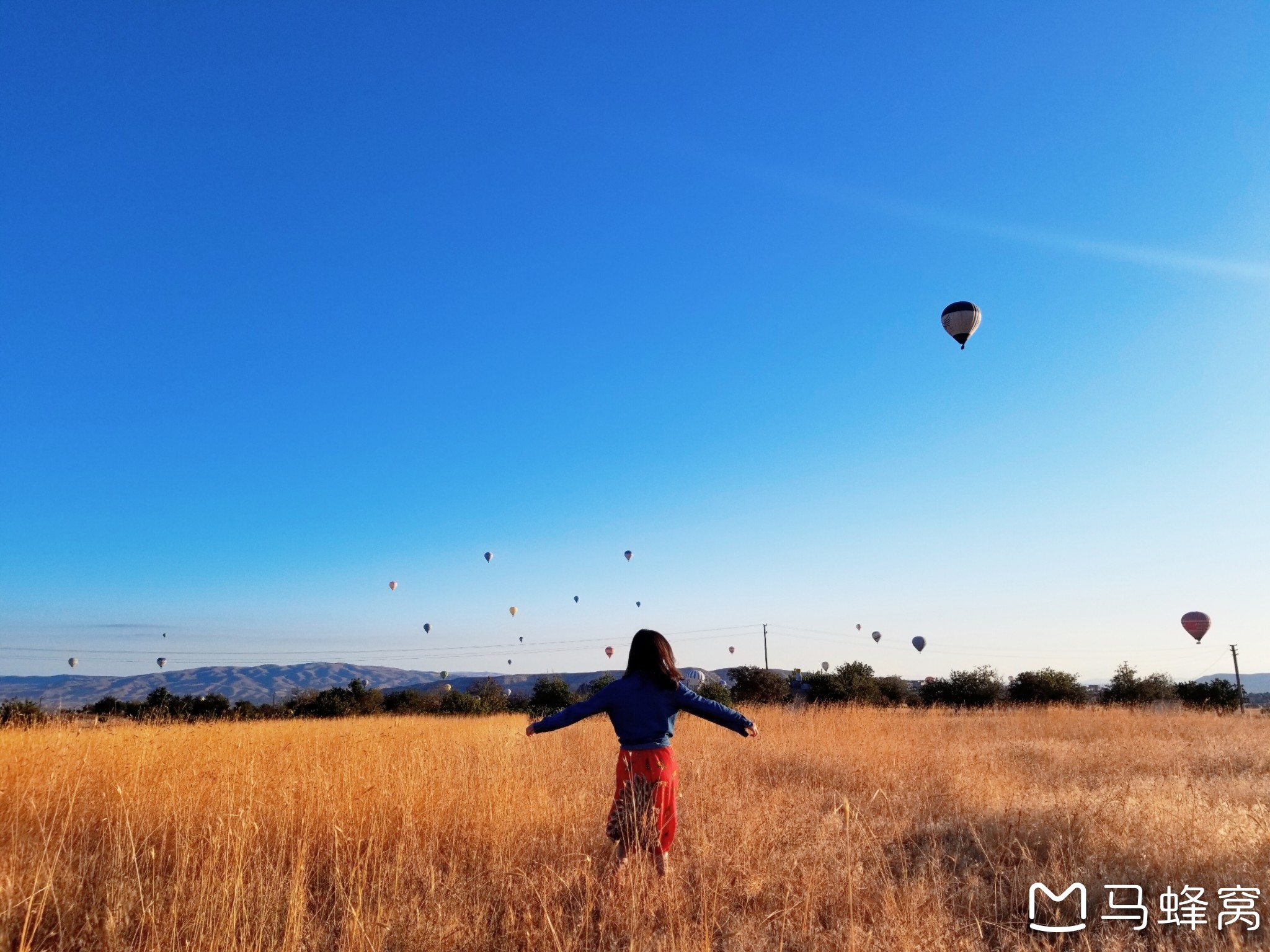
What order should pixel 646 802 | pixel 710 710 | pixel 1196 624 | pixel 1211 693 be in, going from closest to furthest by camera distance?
pixel 646 802 → pixel 710 710 → pixel 1196 624 → pixel 1211 693

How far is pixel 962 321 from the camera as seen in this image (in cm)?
1900

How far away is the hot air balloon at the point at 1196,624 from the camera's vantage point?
29656mm

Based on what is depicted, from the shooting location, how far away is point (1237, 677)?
145 ft

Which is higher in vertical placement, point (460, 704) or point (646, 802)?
point (646, 802)

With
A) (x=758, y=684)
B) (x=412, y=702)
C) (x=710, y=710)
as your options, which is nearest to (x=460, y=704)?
(x=412, y=702)

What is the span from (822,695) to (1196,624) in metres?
15.5

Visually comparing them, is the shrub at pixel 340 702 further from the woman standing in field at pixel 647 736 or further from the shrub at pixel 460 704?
the woman standing in field at pixel 647 736

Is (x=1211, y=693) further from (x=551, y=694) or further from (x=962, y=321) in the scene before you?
(x=551, y=694)

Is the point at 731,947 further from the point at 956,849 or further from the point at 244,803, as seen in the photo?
the point at 244,803

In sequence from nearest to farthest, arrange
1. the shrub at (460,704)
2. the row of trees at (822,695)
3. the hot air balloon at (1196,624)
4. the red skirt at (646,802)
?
the red skirt at (646,802) → the hot air balloon at (1196,624) → the row of trees at (822,695) → the shrub at (460,704)

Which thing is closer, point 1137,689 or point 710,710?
point 710,710

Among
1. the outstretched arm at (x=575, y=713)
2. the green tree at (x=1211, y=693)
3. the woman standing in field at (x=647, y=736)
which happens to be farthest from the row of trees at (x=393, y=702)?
the woman standing in field at (x=647, y=736)

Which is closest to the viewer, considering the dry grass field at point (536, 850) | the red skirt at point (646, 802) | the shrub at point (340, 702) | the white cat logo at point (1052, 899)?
the dry grass field at point (536, 850)

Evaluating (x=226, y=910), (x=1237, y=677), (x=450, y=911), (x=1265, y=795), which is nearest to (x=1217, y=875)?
(x=1265, y=795)
